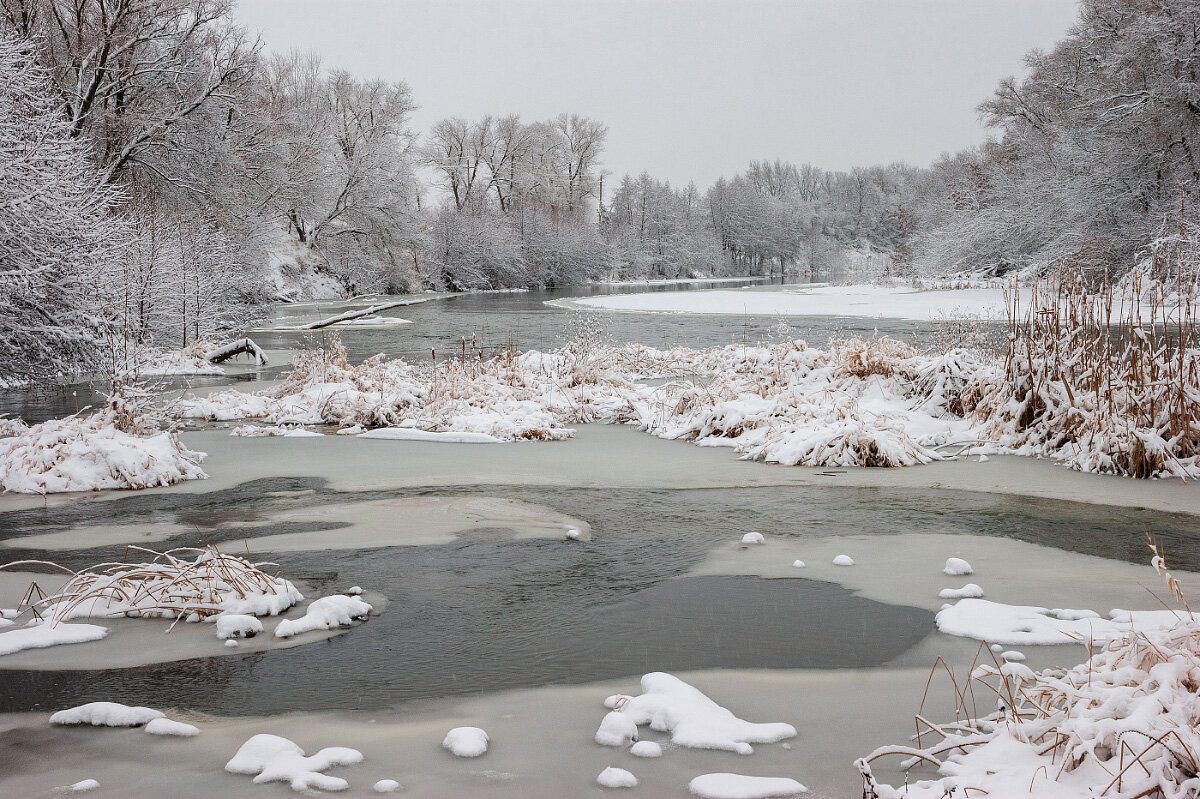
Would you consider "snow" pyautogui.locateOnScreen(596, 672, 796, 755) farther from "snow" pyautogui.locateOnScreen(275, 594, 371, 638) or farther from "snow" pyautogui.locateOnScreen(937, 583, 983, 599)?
"snow" pyautogui.locateOnScreen(937, 583, 983, 599)

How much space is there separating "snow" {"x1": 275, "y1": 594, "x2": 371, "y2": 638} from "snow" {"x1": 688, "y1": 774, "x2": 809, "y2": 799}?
7.08ft

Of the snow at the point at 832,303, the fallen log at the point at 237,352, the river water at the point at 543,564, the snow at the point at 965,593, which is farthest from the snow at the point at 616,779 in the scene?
the snow at the point at 832,303

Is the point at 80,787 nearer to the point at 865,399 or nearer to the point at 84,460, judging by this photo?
the point at 84,460

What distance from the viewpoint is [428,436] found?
10242 millimetres

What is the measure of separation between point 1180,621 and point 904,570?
7.92 ft

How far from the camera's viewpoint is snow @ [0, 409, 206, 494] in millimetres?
7465

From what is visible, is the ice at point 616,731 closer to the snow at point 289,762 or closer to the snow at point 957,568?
the snow at point 289,762

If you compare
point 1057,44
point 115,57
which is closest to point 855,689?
point 115,57

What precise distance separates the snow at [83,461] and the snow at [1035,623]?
248 inches

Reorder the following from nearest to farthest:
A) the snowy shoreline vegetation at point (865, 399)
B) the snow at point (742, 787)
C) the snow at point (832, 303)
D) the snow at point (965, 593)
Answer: the snow at point (742, 787) < the snow at point (965, 593) < the snowy shoreline vegetation at point (865, 399) < the snow at point (832, 303)

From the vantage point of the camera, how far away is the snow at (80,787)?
2.81m

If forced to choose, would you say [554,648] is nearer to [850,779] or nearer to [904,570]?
[850,779]

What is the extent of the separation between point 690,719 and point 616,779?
0.50m

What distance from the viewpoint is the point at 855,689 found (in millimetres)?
3605
